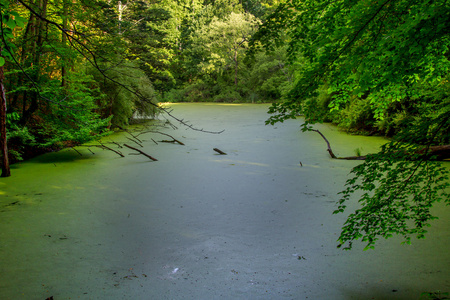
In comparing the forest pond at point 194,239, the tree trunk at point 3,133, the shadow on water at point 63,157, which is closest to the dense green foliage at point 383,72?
the forest pond at point 194,239

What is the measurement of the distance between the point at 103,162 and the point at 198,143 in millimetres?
2146

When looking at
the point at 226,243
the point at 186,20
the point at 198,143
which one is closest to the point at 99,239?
the point at 226,243

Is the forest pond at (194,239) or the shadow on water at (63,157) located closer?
the forest pond at (194,239)

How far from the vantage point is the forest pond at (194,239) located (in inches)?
75.5

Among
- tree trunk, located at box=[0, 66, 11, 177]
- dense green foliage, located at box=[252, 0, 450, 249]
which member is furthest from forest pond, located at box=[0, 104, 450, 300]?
dense green foliage, located at box=[252, 0, 450, 249]

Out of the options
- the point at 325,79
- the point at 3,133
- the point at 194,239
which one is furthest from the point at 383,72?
the point at 3,133

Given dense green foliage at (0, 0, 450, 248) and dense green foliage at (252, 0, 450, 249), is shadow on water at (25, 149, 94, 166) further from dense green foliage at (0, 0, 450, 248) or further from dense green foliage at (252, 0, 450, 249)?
dense green foliage at (252, 0, 450, 249)

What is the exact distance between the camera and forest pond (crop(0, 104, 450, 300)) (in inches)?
75.5

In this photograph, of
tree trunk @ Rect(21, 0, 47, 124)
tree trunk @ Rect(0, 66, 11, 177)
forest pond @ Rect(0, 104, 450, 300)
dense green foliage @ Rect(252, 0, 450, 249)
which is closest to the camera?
dense green foliage @ Rect(252, 0, 450, 249)

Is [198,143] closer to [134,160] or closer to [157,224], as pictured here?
[134,160]

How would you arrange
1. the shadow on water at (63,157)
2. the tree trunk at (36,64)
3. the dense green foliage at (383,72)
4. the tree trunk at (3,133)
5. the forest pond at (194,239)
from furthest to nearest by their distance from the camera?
the shadow on water at (63,157) < the tree trunk at (36,64) < the tree trunk at (3,133) < the forest pond at (194,239) < the dense green foliage at (383,72)

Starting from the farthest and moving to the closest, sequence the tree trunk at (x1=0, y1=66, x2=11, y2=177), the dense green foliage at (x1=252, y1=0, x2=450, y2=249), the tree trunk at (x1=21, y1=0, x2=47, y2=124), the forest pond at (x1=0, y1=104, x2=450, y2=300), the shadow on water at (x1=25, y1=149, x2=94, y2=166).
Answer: the shadow on water at (x1=25, y1=149, x2=94, y2=166) → the tree trunk at (x1=21, y1=0, x2=47, y2=124) → the tree trunk at (x1=0, y1=66, x2=11, y2=177) → the forest pond at (x1=0, y1=104, x2=450, y2=300) → the dense green foliage at (x1=252, y1=0, x2=450, y2=249)

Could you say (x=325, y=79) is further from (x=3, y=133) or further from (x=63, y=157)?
(x=63, y=157)

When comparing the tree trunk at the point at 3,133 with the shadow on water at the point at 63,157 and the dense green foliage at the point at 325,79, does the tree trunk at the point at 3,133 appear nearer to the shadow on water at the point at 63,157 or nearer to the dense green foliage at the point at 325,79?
the dense green foliage at the point at 325,79
